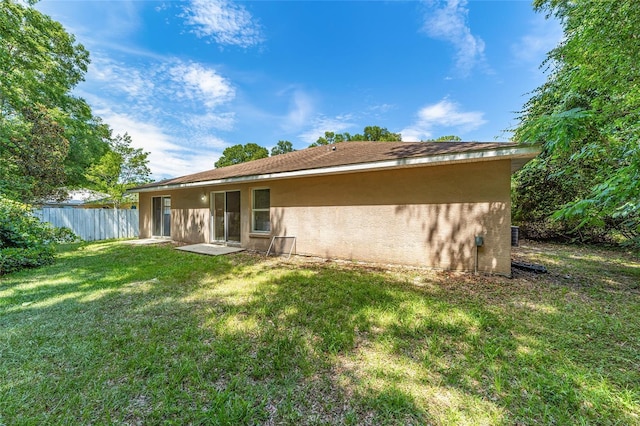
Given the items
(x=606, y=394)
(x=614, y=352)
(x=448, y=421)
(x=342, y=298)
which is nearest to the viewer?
(x=448, y=421)

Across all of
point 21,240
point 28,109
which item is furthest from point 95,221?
point 21,240

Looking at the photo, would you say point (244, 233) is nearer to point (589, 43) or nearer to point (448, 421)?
point (448, 421)

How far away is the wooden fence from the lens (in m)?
11.5

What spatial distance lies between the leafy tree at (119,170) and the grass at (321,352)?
13.8m

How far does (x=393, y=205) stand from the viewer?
6160 mm

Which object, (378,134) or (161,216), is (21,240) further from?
(378,134)

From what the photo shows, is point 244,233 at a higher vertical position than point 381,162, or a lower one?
lower

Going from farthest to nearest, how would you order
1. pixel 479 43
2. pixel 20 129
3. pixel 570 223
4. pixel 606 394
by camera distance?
pixel 570 223, pixel 20 129, pixel 479 43, pixel 606 394

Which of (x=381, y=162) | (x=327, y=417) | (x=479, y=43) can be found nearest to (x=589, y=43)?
(x=381, y=162)

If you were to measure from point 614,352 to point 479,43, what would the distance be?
9765mm

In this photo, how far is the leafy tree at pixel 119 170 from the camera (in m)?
15.8

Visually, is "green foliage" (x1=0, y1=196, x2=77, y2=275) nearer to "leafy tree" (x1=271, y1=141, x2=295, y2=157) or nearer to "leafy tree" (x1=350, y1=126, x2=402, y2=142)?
"leafy tree" (x1=350, y1=126, x2=402, y2=142)

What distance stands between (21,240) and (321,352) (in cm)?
863

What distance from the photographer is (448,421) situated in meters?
1.72
